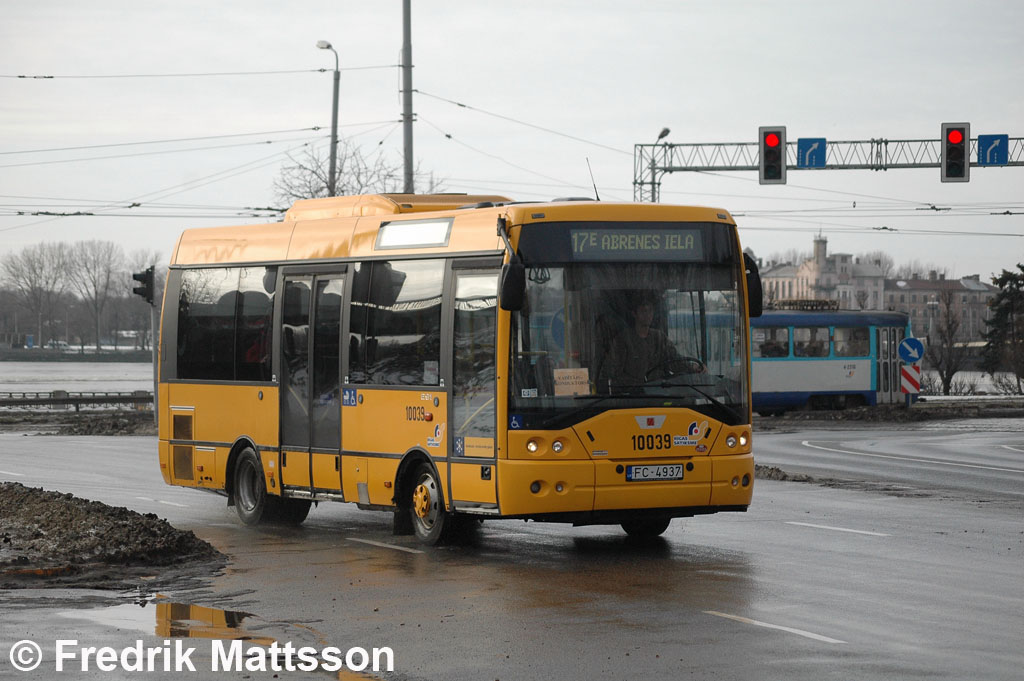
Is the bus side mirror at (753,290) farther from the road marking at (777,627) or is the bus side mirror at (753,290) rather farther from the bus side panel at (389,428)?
the road marking at (777,627)

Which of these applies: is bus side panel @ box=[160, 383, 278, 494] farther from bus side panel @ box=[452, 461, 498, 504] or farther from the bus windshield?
the bus windshield

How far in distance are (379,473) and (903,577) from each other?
16.7 feet

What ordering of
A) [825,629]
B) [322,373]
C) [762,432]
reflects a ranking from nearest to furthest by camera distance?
[825,629]
[322,373]
[762,432]

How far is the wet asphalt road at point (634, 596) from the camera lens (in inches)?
340

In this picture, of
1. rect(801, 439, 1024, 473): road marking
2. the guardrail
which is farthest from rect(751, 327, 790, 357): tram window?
the guardrail

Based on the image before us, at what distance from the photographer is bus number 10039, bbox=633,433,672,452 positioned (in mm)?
13359

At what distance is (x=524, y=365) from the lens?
43.4ft

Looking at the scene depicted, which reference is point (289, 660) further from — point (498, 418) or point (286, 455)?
point (286, 455)

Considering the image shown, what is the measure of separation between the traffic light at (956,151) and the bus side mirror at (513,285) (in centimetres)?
2467

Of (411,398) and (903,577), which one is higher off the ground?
(411,398)

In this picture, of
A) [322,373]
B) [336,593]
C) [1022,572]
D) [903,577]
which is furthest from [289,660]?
[322,373]

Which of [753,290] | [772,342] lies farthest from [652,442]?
[772,342]

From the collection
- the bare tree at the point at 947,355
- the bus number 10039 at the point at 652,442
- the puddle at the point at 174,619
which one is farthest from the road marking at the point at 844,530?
the bare tree at the point at 947,355

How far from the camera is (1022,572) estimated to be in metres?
12.3
